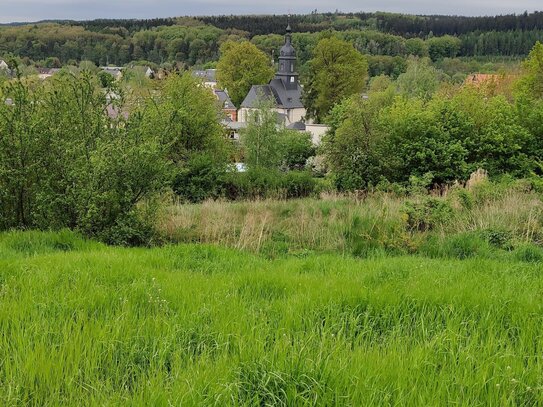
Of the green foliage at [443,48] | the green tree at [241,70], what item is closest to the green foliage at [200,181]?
the green tree at [241,70]

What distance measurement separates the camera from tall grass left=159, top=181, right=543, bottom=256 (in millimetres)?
8836

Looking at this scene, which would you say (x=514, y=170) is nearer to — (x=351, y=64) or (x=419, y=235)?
(x=419, y=235)

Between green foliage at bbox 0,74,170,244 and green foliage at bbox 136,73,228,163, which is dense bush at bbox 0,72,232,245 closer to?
green foliage at bbox 0,74,170,244

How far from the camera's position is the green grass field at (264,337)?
8.80ft

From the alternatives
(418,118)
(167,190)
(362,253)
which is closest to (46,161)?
(167,190)

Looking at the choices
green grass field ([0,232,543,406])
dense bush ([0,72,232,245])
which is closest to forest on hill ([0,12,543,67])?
dense bush ([0,72,232,245])

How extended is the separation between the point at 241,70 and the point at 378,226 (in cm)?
5620

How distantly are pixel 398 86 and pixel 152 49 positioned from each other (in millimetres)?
121312

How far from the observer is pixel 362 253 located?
855cm

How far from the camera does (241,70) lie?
62688 mm

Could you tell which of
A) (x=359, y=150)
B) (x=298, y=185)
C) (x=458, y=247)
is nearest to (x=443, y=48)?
(x=359, y=150)

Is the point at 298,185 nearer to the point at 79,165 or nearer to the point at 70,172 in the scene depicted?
the point at 79,165

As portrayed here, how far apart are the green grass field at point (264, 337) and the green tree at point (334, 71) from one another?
146 ft

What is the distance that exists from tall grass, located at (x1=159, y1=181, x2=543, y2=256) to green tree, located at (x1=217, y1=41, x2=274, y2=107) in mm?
52936
